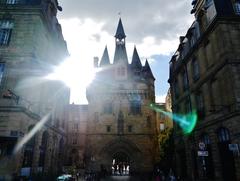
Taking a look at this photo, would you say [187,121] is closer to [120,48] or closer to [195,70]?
[195,70]

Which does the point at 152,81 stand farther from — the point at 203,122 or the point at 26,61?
the point at 26,61

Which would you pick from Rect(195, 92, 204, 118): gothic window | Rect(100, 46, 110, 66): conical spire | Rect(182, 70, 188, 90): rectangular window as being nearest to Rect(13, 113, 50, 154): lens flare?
Rect(195, 92, 204, 118): gothic window

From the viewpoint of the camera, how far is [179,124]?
21.1m

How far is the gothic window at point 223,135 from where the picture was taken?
1303 cm

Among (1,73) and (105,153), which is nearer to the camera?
(1,73)

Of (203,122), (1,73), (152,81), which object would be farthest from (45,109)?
(152,81)

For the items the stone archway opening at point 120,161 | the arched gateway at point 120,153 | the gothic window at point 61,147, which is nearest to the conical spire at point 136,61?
the arched gateway at point 120,153


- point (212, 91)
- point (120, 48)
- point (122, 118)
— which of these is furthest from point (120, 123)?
point (212, 91)

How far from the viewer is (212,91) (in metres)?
15.0

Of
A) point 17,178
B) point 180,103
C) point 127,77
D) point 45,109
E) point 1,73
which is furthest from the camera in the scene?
point 127,77

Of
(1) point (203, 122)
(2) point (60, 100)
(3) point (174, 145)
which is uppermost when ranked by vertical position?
(2) point (60, 100)

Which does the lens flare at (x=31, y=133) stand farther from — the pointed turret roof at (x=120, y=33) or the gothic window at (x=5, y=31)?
the pointed turret roof at (x=120, y=33)

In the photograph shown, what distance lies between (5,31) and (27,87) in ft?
14.6

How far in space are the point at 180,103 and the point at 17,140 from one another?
14.3 metres
